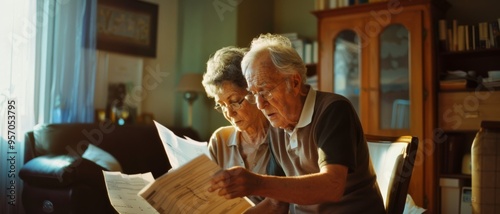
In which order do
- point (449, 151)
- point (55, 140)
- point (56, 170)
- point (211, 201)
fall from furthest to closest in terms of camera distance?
point (449, 151) → point (55, 140) → point (56, 170) → point (211, 201)

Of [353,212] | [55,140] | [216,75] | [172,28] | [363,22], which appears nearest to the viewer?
[353,212]

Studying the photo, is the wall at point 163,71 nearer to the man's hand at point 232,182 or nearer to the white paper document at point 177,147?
the white paper document at point 177,147

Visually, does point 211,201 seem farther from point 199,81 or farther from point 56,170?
point 199,81

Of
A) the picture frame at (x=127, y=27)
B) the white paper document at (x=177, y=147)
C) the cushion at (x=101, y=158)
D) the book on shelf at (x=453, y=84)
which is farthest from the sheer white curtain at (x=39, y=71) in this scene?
the book on shelf at (x=453, y=84)

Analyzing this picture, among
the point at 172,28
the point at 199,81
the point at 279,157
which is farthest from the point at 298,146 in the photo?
the point at 172,28

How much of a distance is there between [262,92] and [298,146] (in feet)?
0.55

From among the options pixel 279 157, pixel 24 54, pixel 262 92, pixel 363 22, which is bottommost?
pixel 279 157

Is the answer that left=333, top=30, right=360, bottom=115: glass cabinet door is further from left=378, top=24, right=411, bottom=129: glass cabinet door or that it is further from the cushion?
the cushion

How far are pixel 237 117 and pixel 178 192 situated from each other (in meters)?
0.60

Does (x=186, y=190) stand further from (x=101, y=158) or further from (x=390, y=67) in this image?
(x=390, y=67)

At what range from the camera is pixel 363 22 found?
3641 mm

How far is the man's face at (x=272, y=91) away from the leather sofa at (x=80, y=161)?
1.58 metres

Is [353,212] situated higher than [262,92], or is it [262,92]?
[262,92]

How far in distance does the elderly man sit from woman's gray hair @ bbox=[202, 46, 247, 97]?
227 millimetres
